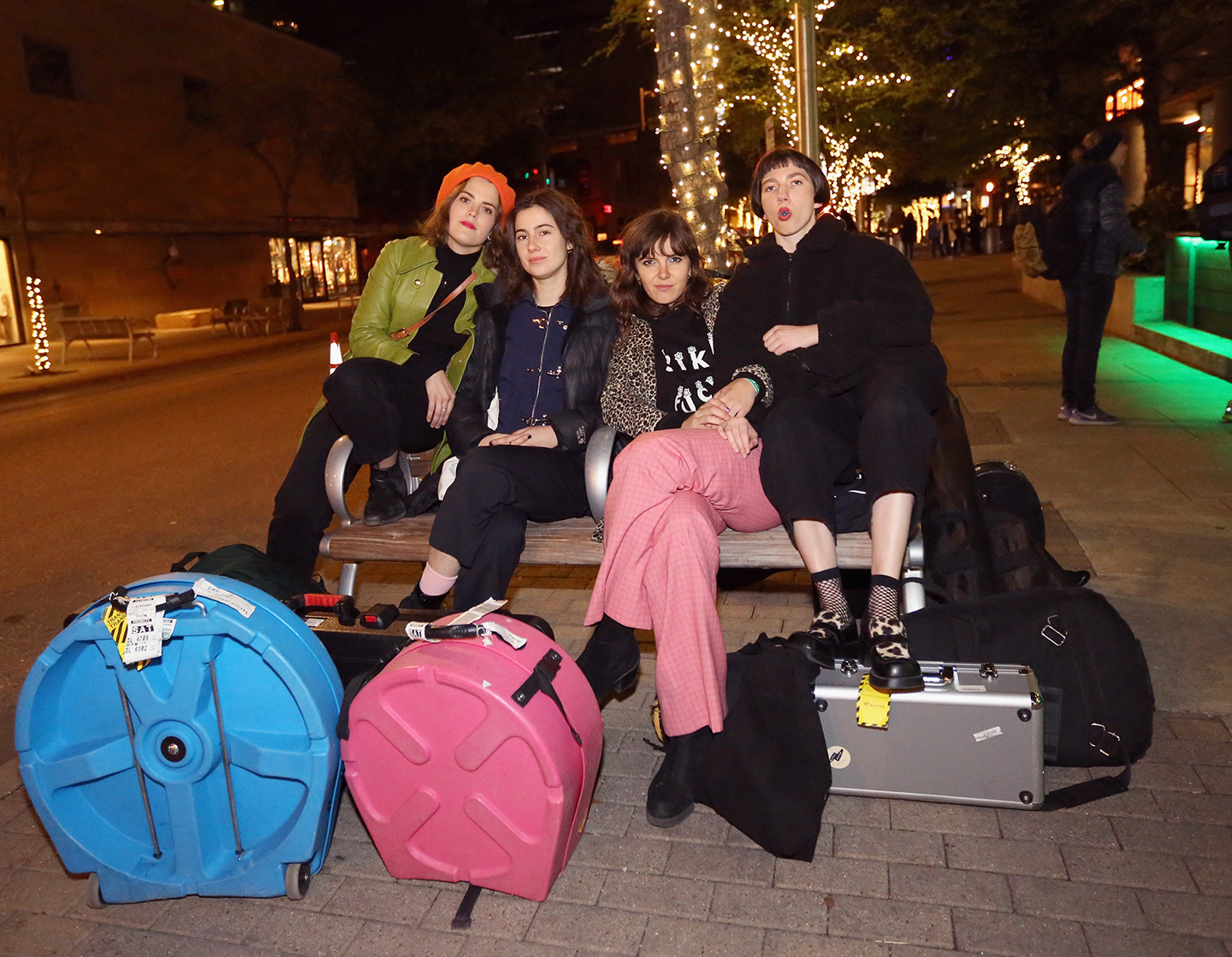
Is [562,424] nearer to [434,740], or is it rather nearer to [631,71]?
[434,740]

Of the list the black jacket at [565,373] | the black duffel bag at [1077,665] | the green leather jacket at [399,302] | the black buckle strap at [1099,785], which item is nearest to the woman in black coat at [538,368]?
the black jacket at [565,373]

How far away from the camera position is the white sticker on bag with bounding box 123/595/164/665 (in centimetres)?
256

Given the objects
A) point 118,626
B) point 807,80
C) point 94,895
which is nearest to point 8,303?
point 807,80

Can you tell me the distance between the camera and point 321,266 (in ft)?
129

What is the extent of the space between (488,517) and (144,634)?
1.21 m

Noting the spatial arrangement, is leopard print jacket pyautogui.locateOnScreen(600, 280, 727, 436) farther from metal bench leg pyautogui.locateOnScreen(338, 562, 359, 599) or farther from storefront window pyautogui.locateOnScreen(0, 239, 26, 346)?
storefront window pyautogui.locateOnScreen(0, 239, 26, 346)

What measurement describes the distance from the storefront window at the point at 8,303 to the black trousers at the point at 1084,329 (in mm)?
23908

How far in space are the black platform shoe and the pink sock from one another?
1.36 meters

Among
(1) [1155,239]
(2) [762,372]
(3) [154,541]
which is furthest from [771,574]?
(1) [1155,239]

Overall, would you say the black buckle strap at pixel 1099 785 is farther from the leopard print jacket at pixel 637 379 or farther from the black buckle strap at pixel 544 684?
the leopard print jacket at pixel 637 379

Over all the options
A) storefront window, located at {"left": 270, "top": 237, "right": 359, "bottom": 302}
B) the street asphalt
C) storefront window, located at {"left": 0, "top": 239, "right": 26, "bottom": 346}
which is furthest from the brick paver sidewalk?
storefront window, located at {"left": 270, "top": 237, "right": 359, "bottom": 302}

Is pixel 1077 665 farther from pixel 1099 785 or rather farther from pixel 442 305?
pixel 442 305

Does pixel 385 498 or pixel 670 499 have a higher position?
pixel 670 499

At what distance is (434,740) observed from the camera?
262 cm
